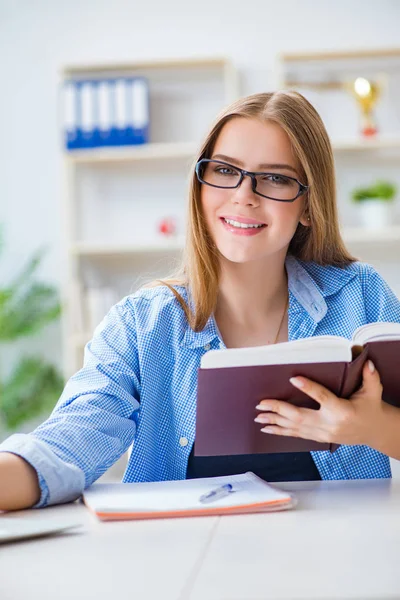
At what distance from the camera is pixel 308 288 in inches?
66.6

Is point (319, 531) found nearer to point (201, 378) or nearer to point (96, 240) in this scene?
point (201, 378)

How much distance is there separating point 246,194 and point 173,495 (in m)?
0.63

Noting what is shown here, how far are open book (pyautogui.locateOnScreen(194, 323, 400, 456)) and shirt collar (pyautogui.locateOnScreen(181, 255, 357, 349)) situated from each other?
35cm

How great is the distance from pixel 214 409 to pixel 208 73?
10.1ft

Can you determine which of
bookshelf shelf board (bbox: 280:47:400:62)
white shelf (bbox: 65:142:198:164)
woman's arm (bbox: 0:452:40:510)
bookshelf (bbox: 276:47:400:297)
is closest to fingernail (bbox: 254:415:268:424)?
woman's arm (bbox: 0:452:40:510)

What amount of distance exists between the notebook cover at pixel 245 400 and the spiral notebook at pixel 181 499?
62 mm

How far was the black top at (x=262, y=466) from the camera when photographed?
1503 millimetres

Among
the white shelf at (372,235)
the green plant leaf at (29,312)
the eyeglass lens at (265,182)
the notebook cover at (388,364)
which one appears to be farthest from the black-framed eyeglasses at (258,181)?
the green plant leaf at (29,312)

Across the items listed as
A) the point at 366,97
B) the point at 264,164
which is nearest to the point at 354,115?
the point at 366,97

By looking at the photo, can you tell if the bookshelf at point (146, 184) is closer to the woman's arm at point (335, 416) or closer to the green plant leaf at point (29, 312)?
the green plant leaf at point (29, 312)

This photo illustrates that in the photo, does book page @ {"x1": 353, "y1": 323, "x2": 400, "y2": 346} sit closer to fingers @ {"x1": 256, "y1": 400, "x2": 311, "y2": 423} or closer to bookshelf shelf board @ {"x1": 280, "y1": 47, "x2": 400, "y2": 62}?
fingers @ {"x1": 256, "y1": 400, "x2": 311, "y2": 423}

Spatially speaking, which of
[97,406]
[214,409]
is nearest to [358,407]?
[214,409]

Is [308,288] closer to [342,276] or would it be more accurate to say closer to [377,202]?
[342,276]

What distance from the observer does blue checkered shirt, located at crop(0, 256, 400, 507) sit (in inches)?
52.1
